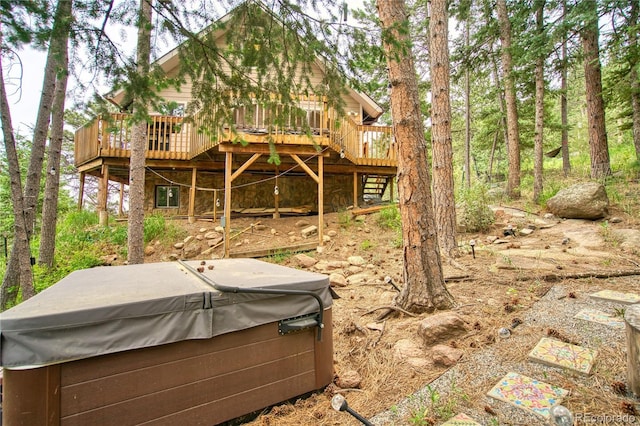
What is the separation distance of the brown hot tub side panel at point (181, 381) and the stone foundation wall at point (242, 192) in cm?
822

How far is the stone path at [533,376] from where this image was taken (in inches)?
62.3

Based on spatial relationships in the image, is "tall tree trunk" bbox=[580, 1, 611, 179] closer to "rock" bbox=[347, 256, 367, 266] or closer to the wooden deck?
the wooden deck

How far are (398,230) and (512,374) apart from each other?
5833 mm

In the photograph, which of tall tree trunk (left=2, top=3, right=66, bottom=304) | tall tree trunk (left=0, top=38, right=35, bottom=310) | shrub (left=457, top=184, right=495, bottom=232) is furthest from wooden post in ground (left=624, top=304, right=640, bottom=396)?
tall tree trunk (left=2, top=3, right=66, bottom=304)

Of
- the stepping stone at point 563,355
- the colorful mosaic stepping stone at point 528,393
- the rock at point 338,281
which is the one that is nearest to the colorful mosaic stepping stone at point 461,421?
the colorful mosaic stepping stone at point 528,393

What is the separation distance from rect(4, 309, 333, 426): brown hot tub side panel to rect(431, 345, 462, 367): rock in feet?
2.59

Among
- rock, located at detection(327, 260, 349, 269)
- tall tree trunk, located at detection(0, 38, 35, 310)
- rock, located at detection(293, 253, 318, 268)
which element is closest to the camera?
tall tree trunk, located at detection(0, 38, 35, 310)

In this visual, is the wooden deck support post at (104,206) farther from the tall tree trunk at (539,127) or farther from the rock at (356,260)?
the tall tree trunk at (539,127)

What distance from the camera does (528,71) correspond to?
8.60 m

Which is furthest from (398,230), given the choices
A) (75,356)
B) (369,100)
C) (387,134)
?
(75,356)

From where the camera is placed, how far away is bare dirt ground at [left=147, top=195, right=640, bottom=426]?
73.2 inches

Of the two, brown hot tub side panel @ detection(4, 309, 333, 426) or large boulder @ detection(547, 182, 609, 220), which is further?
large boulder @ detection(547, 182, 609, 220)

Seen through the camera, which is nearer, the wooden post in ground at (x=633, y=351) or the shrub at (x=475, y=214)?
the wooden post in ground at (x=633, y=351)

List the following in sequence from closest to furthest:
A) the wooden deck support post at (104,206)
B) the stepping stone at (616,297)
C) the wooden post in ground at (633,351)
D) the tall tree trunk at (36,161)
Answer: the wooden post in ground at (633,351), the stepping stone at (616,297), the tall tree trunk at (36,161), the wooden deck support post at (104,206)
